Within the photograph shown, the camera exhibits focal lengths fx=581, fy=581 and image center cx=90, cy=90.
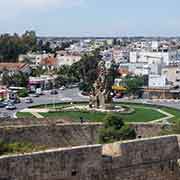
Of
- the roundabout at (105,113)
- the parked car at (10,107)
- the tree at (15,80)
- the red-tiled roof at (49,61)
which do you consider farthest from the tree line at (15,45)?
the roundabout at (105,113)

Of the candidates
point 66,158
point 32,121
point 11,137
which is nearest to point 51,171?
point 66,158

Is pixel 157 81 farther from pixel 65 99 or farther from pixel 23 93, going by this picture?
pixel 23 93

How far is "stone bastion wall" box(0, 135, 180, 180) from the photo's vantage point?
933 cm

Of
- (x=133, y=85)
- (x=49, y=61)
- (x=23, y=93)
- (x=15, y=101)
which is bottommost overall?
(x=23, y=93)

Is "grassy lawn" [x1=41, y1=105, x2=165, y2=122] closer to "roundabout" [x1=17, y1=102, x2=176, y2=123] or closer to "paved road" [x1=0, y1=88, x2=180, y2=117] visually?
"roundabout" [x1=17, y1=102, x2=176, y2=123]

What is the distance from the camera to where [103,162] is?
33.7 ft

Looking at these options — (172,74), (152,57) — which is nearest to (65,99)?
(172,74)

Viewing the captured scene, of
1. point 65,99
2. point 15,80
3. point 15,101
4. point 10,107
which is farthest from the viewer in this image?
point 15,80

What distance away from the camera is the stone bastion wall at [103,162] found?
30.6 ft

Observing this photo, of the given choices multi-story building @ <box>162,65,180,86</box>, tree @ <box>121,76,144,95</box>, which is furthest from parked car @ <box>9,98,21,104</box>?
multi-story building @ <box>162,65,180,86</box>

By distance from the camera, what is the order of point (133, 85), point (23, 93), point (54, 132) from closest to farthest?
point (54, 132) → point (23, 93) → point (133, 85)

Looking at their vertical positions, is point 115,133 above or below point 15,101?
above

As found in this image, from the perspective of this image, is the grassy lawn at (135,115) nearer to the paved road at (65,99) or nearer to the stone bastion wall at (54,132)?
the paved road at (65,99)

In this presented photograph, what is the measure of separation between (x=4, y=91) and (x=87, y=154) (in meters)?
43.4
